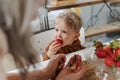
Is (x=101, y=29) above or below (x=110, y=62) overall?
below

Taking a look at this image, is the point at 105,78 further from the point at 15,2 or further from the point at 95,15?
the point at 95,15

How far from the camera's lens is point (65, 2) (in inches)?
67.7

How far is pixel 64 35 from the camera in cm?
120

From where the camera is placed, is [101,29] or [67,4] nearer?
[67,4]

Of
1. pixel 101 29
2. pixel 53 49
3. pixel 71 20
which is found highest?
pixel 71 20

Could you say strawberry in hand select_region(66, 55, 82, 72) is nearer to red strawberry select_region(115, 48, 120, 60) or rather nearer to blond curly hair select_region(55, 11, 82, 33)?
red strawberry select_region(115, 48, 120, 60)

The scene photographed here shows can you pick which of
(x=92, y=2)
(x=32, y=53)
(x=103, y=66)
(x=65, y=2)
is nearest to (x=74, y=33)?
(x=103, y=66)

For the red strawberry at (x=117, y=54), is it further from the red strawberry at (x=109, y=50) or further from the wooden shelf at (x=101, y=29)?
the wooden shelf at (x=101, y=29)

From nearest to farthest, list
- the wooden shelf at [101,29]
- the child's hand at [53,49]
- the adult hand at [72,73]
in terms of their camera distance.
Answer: the adult hand at [72,73] → the child's hand at [53,49] → the wooden shelf at [101,29]

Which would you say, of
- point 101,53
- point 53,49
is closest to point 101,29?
point 53,49

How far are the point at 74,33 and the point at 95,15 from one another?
4.47ft

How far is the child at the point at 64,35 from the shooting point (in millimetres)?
1184

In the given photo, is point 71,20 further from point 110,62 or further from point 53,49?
point 110,62

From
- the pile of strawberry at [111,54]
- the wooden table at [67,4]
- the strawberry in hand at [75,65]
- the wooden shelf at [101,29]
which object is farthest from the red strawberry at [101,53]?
the wooden shelf at [101,29]
